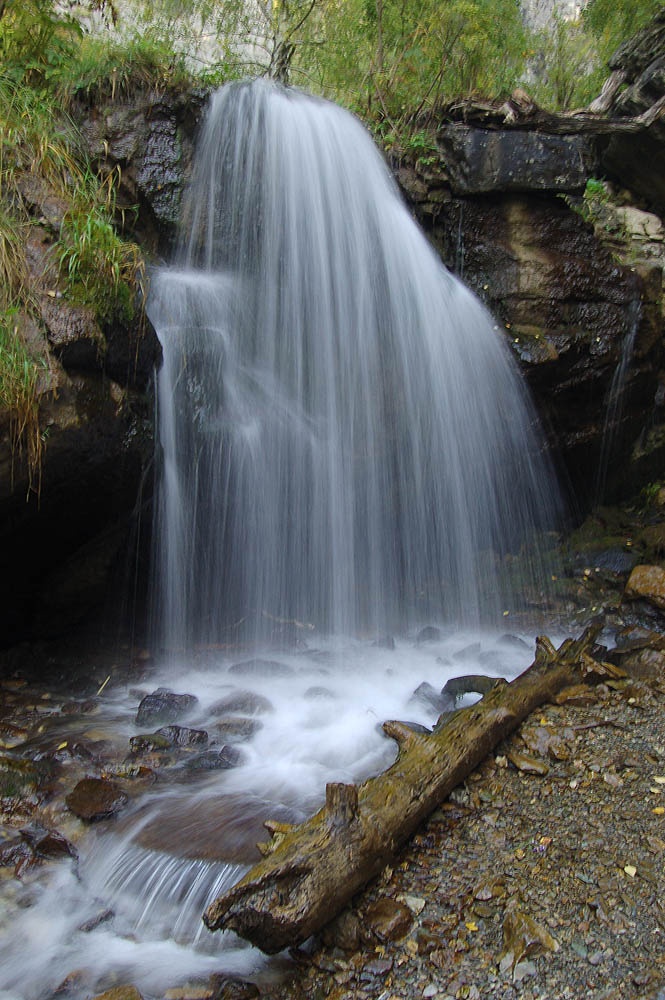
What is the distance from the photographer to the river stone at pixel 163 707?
4.14 metres

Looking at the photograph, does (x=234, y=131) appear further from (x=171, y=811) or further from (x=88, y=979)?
(x=88, y=979)

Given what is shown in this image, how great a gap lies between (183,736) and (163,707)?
395 mm

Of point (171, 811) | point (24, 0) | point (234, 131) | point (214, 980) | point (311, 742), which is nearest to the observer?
point (214, 980)

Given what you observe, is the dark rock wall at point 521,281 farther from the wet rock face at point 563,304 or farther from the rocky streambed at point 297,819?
the rocky streambed at point 297,819

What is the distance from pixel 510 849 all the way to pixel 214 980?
1191mm

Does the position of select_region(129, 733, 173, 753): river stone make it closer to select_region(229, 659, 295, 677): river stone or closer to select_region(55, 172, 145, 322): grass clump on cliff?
select_region(229, 659, 295, 677): river stone

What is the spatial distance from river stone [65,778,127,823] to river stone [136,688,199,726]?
29.0 inches

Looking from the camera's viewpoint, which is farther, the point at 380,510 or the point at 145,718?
the point at 380,510

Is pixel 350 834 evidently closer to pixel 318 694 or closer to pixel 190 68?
pixel 318 694

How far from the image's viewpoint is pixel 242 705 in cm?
433

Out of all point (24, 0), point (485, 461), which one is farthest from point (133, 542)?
point (24, 0)

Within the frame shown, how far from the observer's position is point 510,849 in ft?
8.98

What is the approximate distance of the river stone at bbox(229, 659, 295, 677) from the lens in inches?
193

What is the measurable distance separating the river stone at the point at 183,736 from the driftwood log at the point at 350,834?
1.05 m
